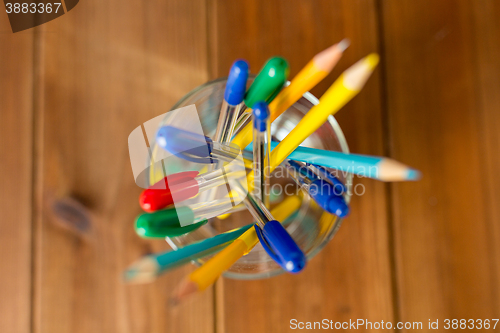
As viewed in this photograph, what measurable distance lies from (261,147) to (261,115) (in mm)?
17

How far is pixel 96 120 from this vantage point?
0.67 ft

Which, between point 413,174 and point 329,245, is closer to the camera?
point 413,174

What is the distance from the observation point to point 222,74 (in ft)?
0.67

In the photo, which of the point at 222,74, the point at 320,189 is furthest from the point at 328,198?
the point at 222,74

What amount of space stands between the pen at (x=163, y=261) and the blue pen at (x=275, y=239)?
0.06ft

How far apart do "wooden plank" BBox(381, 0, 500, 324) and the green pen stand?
0.11m

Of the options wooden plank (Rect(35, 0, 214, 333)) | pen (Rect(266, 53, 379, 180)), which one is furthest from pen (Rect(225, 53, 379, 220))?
wooden plank (Rect(35, 0, 214, 333))

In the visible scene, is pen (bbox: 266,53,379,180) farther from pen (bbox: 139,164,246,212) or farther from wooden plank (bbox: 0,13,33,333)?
wooden plank (bbox: 0,13,33,333)

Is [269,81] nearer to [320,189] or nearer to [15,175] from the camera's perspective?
[320,189]

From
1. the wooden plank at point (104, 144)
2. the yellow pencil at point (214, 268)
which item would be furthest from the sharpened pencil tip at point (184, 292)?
the wooden plank at point (104, 144)

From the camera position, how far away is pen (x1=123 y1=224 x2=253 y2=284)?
99mm

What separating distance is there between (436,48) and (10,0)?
0.84 ft

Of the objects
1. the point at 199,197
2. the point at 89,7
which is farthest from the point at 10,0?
the point at 199,197

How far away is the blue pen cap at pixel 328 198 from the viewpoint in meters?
0.13
